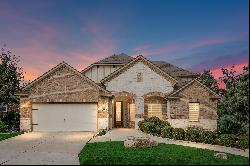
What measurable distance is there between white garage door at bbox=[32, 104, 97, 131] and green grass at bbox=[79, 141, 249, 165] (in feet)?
31.8

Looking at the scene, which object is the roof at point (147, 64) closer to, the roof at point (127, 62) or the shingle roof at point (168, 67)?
the shingle roof at point (168, 67)

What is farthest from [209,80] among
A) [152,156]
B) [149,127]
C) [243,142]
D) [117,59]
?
[152,156]

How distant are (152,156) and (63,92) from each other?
15107mm

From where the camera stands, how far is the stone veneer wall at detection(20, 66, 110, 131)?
29484 mm

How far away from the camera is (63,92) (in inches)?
1165

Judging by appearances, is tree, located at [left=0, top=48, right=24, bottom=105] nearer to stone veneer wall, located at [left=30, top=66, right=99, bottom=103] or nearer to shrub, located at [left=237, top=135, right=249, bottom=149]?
stone veneer wall, located at [left=30, top=66, right=99, bottom=103]

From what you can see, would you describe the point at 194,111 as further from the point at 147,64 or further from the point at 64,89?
the point at 64,89

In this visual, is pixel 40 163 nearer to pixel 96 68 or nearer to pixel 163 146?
pixel 163 146

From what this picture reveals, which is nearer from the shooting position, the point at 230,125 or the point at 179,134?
the point at 230,125

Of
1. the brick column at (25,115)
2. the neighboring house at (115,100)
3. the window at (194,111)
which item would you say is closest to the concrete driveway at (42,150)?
the neighboring house at (115,100)

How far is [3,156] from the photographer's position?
55.9 ft

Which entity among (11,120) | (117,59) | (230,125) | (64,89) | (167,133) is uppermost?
(117,59)

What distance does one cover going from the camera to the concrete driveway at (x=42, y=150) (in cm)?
1562

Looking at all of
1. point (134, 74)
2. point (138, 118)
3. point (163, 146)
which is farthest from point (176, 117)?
point (163, 146)
